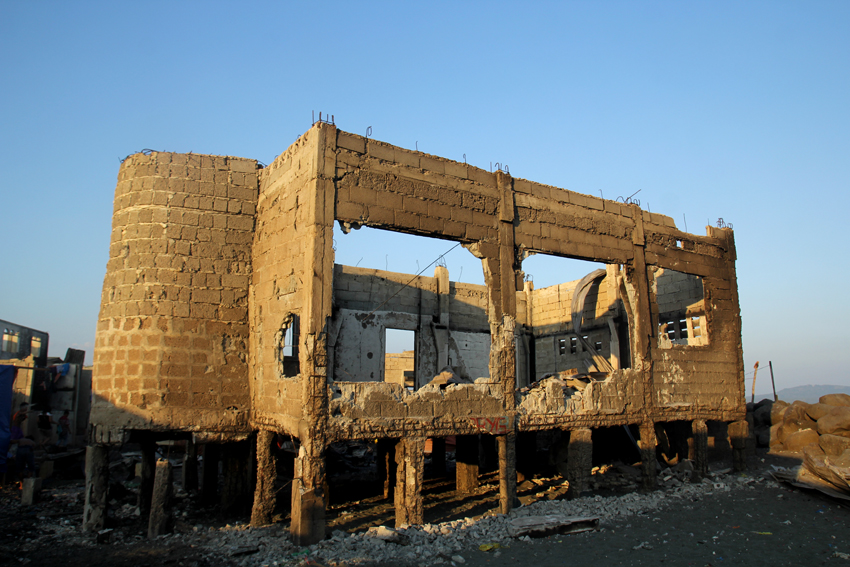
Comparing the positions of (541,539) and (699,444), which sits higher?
(699,444)

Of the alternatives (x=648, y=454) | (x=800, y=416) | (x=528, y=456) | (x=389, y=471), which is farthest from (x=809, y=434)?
(x=389, y=471)

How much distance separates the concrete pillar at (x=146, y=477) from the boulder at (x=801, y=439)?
16.9m

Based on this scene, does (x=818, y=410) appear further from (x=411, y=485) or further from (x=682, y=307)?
(x=411, y=485)

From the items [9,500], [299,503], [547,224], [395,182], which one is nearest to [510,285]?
[547,224]

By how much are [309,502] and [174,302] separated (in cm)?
443

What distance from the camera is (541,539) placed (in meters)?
9.11

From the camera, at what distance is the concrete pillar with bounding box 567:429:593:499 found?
11375 millimetres

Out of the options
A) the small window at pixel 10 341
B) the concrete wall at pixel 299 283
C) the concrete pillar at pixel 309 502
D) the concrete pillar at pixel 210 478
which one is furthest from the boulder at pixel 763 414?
the small window at pixel 10 341

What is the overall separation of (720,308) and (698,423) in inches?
126

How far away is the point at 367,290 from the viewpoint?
17.2 m

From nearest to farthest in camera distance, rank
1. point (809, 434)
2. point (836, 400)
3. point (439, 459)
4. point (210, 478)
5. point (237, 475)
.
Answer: point (237, 475) < point (210, 478) < point (439, 459) < point (809, 434) < point (836, 400)

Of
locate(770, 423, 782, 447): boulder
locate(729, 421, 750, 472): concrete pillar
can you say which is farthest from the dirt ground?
locate(770, 423, 782, 447): boulder

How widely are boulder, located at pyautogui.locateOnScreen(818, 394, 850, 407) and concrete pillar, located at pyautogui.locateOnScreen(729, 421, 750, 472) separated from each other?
427 centimetres

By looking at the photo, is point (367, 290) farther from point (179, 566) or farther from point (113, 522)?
point (179, 566)
